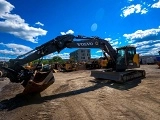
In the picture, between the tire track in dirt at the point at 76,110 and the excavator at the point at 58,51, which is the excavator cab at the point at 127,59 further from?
the tire track in dirt at the point at 76,110

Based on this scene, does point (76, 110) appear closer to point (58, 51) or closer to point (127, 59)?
point (58, 51)

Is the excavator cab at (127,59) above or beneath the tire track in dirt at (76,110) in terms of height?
above

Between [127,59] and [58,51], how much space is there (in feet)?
18.5

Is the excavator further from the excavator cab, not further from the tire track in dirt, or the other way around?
the tire track in dirt

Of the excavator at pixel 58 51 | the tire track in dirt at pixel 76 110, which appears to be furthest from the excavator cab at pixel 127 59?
the tire track in dirt at pixel 76 110

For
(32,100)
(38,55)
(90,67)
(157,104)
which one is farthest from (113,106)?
(90,67)

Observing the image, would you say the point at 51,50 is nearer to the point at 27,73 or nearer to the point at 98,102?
the point at 27,73

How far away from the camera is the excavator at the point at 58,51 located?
9.86 metres

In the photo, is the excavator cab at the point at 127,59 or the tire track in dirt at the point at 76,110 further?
the excavator cab at the point at 127,59

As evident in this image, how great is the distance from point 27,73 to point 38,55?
3.97ft

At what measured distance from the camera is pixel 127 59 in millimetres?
15039

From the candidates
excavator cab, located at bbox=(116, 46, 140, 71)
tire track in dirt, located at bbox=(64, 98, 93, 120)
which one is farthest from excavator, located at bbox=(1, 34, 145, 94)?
tire track in dirt, located at bbox=(64, 98, 93, 120)

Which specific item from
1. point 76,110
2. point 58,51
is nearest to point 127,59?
point 58,51

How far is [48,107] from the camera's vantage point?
8227 mm
